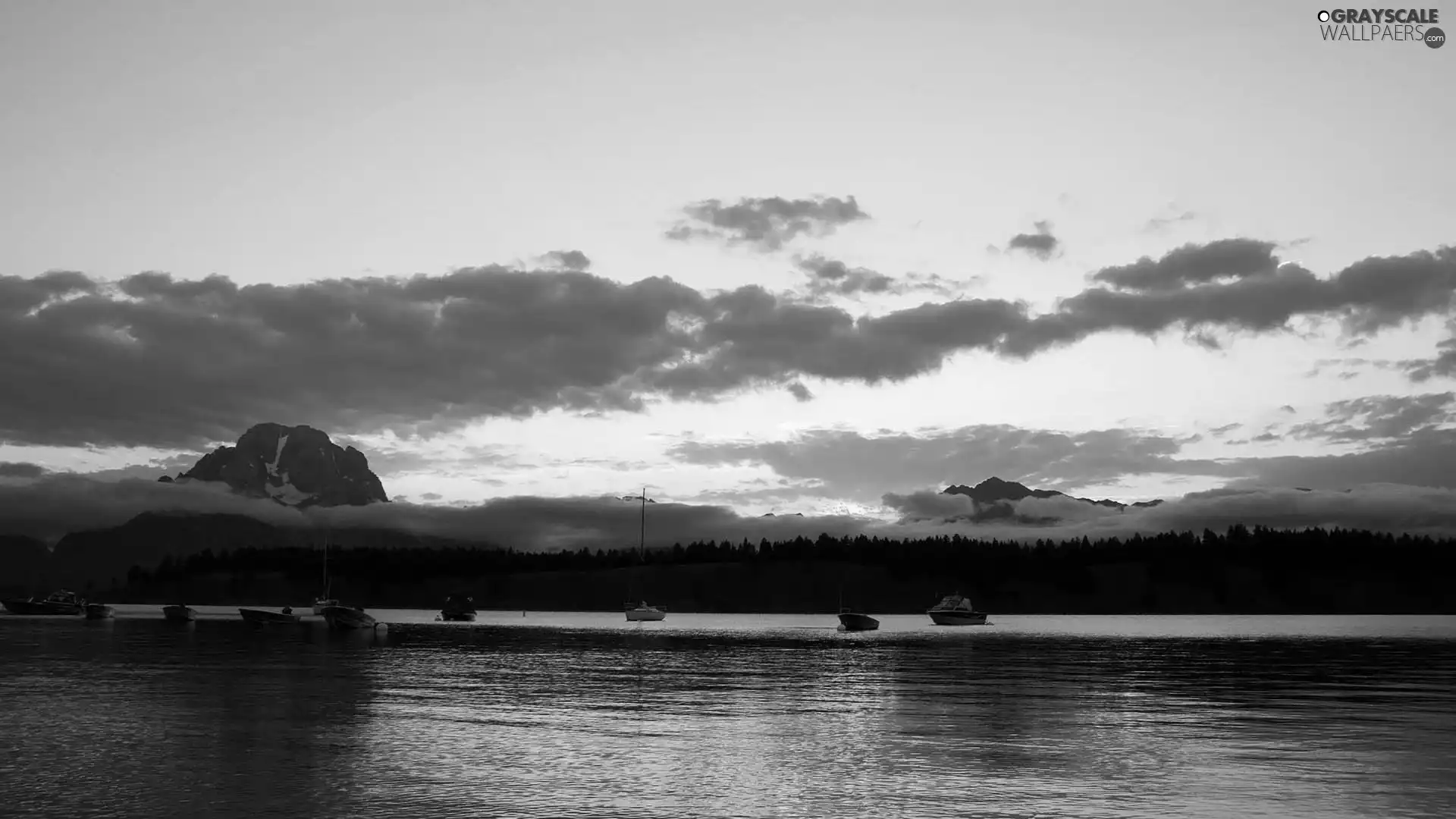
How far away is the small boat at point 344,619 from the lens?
184 m

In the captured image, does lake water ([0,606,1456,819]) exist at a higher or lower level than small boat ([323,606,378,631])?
higher

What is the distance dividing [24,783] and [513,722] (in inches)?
788

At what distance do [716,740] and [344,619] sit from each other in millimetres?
153623

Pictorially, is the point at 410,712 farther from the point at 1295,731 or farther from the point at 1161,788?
the point at 1295,731

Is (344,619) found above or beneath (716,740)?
beneath

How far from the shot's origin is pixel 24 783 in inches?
1337

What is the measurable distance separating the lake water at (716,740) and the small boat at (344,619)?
87243mm

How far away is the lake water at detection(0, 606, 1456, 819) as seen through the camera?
31781mm

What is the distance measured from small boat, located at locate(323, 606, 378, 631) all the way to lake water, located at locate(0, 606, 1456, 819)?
87243mm

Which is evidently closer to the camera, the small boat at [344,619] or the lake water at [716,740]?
the lake water at [716,740]

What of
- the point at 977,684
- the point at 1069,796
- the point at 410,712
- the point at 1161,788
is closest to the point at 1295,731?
the point at 1161,788

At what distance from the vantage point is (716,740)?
148ft

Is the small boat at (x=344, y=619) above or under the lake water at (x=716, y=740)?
under

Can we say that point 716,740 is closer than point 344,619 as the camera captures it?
Yes
